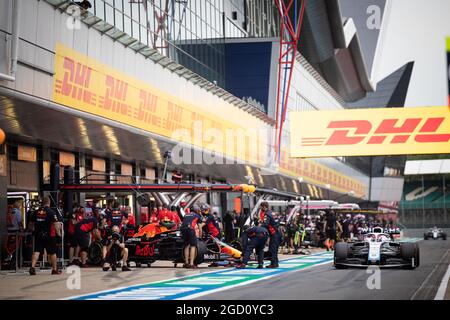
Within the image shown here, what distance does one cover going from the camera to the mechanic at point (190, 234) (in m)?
20.1

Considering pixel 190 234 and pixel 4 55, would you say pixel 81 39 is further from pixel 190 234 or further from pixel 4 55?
pixel 190 234

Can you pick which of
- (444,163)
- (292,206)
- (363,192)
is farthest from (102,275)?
(444,163)

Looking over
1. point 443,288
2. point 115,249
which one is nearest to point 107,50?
point 115,249

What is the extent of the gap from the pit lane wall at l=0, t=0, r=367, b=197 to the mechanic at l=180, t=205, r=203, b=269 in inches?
160

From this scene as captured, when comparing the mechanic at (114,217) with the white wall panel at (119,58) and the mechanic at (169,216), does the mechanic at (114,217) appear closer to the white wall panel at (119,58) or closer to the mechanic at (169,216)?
the mechanic at (169,216)

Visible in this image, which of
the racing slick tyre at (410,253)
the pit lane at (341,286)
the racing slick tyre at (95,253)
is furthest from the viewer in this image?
the racing slick tyre at (95,253)

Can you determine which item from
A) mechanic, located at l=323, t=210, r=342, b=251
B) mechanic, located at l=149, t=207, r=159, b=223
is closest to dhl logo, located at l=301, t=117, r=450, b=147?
mechanic, located at l=323, t=210, r=342, b=251

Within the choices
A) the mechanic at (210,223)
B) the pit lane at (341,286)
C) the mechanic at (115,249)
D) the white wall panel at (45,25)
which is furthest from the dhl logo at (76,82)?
the pit lane at (341,286)

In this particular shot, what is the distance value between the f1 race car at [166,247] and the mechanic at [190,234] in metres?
0.27

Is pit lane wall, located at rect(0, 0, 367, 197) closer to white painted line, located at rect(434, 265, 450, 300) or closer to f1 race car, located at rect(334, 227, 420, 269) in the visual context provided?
f1 race car, located at rect(334, 227, 420, 269)

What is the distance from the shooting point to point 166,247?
20.9m
